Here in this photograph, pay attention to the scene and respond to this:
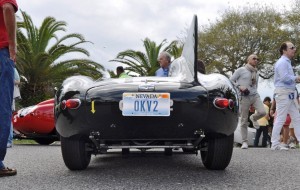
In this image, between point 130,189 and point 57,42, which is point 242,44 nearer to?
point 57,42

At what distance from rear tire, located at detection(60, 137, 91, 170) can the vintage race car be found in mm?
87

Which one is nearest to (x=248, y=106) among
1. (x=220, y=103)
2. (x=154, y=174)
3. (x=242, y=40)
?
(x=154, y=174)

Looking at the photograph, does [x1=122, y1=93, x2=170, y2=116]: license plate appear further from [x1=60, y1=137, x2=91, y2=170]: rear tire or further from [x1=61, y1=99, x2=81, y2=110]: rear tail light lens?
[x1=60, y1=137, x2=91, y2=170]: rear tire

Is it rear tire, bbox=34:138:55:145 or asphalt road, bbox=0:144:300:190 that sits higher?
asphalt road, bbox=0:144:300:190

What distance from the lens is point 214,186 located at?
149 inches

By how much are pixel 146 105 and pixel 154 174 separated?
2.56 feet

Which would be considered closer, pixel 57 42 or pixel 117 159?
pixel 117 159

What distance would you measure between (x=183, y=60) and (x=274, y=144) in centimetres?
333

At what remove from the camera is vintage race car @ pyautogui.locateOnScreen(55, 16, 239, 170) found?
398cm

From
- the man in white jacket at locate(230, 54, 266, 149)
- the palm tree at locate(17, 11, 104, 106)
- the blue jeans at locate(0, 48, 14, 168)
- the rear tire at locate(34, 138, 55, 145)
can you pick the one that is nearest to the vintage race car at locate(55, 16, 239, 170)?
the blue jeans at locate(0, 48, 14, 168)

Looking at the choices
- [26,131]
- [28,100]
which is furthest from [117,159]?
[28,100]

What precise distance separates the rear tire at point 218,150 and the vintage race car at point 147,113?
0.07m

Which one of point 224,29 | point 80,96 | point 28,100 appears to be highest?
point 224,29

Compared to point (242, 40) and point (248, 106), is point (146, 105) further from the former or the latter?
point (242, 40)
